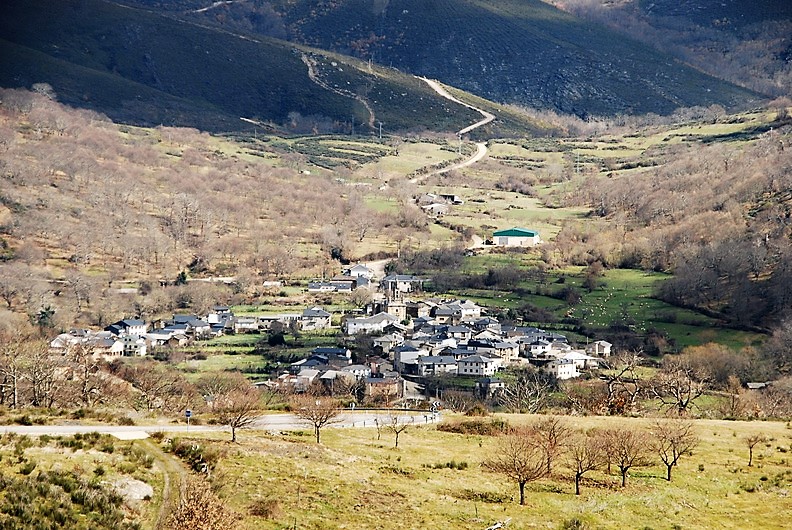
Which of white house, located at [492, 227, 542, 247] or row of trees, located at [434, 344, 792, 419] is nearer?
row of trees, located at [434, 344, 792, 419]

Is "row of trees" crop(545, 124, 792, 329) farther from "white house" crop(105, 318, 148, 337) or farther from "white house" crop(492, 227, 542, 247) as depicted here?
"white house" crop(105, 318, 148, 337)

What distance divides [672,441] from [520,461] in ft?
20.3

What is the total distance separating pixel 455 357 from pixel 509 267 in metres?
30.5

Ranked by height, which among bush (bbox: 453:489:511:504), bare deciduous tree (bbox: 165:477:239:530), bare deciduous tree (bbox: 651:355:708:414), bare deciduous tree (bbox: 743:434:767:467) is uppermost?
bare deciduous tree (bbox: 165:477:239:530)

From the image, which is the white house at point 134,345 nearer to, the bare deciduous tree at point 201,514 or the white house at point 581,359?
the white house at point 581,359

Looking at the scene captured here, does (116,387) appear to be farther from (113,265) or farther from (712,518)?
(113,265)

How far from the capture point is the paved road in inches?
977

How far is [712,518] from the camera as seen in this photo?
78.1ft

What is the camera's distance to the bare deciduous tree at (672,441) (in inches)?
1093

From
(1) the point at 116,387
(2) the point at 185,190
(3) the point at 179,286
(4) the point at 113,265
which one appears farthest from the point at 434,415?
(2) the point at 185,190

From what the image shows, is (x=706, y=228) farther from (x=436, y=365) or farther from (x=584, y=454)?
(x=584, y=454)

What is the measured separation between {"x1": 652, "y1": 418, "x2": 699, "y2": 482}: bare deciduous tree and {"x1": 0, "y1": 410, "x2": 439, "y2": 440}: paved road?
7529 millimetres

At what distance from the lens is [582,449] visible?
27328 millimetres

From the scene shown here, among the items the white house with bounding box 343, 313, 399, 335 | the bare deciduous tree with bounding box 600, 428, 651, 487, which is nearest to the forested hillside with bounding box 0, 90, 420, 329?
the white house with bounding box 343, 313, 399, 335
